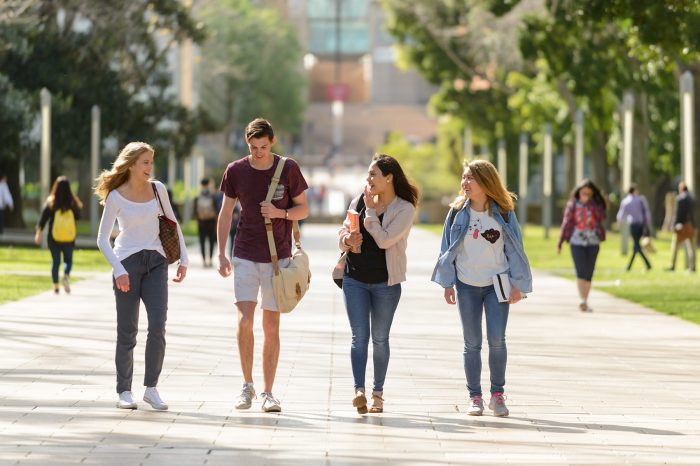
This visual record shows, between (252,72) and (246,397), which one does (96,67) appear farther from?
(252,72)

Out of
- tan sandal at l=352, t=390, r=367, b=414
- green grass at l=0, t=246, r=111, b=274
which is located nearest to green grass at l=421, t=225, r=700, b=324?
green grass at l=0, t=246, r=111, b=274

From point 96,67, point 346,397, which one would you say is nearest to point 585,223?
point 346,397

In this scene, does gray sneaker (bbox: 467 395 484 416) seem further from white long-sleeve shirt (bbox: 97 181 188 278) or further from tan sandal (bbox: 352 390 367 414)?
white long-sleeve shirt (bbox: 97 181 188 278)

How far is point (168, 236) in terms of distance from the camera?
1141 cm

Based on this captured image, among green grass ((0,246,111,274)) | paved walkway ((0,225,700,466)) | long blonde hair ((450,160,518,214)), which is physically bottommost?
green grass ((0,246,111,274))

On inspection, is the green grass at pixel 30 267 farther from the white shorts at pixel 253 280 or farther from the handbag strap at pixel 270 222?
the handbag strap at pixel 270 222

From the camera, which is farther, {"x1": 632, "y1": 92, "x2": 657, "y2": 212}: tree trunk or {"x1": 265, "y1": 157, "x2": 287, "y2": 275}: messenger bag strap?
{"x1": 632, "y1": 92, "x2": 657, "y2": 212}: tree trunk

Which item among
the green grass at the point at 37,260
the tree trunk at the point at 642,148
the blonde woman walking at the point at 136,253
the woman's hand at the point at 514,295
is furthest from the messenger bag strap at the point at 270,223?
the tree trunk at the point at 642,148

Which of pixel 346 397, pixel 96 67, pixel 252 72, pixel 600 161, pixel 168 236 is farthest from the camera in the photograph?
pixel 252 72

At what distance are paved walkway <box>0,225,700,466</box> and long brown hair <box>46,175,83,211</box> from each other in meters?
2.51

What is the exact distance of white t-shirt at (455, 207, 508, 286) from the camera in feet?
36.8

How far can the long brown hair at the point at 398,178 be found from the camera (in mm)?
11164

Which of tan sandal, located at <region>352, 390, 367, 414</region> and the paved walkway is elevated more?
tan sandal, located at <region>352, 390, 367, 414</region>

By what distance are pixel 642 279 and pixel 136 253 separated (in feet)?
60.6
